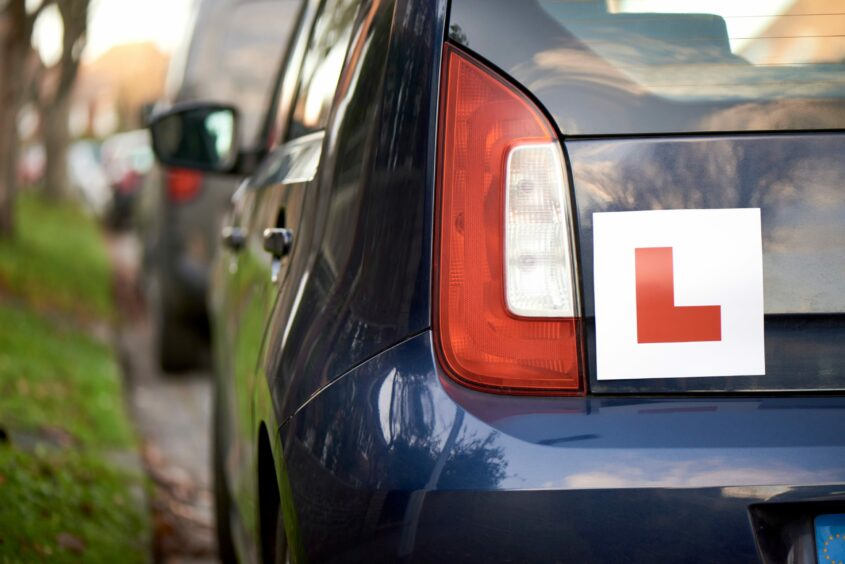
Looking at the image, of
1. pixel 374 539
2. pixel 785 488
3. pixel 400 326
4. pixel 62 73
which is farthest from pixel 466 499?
pixel 62 73

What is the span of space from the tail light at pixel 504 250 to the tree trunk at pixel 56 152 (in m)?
20.0

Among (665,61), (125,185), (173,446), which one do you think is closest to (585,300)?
(665,61)

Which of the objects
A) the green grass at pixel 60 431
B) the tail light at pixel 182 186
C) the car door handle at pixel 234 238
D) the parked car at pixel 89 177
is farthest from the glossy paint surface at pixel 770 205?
the parked car at pixel 89 177

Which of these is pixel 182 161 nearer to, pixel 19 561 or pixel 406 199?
pixel 19 561

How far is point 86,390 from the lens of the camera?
6.69 meters

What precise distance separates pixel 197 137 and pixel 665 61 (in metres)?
2.06

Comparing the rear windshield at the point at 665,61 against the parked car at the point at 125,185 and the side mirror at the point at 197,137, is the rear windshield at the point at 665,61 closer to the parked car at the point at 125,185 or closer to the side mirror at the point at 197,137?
the side mirror at the point at 197,137

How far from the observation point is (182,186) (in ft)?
24.9

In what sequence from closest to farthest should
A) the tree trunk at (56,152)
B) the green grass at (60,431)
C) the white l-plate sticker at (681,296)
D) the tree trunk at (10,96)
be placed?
the white l-plate sticker at (681,296) → the green grass at (60,431) → the tree trunk at (10,96) → the tree trunk at (56,152)

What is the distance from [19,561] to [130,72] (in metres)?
65.6

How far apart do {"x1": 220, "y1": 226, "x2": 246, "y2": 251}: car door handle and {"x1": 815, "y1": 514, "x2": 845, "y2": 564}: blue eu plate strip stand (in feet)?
6.09

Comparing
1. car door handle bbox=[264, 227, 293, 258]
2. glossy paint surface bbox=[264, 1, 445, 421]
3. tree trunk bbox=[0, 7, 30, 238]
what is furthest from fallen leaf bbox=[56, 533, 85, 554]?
tree trunk bbox=[0, 7, 30, 238]

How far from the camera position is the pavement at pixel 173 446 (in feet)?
15.6

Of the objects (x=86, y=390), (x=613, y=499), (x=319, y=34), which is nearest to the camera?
(x=613, y=499)
